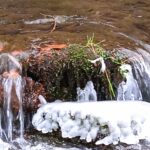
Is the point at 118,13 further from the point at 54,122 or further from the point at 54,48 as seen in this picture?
the point at 54,122

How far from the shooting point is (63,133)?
5070mm

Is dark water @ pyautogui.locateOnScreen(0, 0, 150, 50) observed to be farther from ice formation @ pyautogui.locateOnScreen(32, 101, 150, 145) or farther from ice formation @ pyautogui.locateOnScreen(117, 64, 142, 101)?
ice formation @ pyautogui.locateOnScreen(32, 101, 150, 145)

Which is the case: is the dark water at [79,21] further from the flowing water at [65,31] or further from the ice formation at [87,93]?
the ice formation at [87,93]

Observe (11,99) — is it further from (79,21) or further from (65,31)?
(79,21)

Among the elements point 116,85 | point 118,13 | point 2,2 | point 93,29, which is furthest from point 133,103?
point 2,2

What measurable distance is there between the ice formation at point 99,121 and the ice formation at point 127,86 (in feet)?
0.79

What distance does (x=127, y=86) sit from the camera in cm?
543

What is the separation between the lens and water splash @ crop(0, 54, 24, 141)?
17.2 ft

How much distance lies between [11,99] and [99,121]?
844mm

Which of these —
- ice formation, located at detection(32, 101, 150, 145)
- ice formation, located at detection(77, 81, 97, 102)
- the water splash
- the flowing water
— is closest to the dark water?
the flowing water

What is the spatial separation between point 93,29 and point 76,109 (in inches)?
65.2

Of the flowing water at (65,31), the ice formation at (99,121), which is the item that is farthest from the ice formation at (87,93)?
the flowing water at (65,31)

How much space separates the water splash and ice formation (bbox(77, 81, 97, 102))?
0.54 meters

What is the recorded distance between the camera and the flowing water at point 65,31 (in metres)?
5.25
